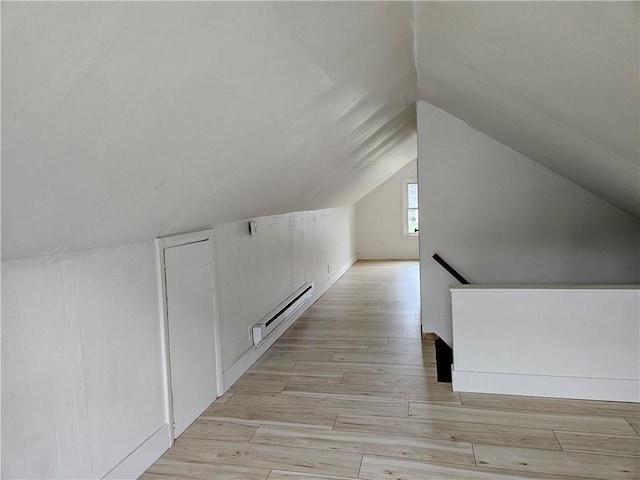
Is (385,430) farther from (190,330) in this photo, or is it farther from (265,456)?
(190,330)

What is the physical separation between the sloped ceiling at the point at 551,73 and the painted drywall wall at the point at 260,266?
6.11 feet

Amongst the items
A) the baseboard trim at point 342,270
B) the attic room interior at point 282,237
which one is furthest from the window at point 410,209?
the attic room interior at point 282,237

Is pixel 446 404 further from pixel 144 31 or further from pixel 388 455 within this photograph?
pixel 144 31

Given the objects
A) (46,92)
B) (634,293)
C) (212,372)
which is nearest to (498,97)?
(634,293)

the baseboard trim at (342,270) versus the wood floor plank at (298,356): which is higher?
the baseboard trim at (342,270)

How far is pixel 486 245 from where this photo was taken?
406 cm

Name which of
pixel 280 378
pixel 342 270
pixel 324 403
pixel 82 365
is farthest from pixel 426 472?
pixel 342 270

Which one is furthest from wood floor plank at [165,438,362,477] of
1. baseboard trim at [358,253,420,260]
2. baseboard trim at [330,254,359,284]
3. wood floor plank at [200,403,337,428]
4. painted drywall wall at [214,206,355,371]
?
baseboard trim at [358,253,420,260]

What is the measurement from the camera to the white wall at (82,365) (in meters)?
1.58

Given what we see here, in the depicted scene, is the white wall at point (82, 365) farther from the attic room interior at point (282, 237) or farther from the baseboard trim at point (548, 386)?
the baseboard trim at point (548, 386)

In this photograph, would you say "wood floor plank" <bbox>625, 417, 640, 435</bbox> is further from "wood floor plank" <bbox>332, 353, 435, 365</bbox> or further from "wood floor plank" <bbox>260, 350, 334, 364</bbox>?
"wood floor plank" <bbox>260, 350, 334, 364</bbox>

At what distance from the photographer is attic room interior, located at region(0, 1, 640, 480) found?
4.12 feet

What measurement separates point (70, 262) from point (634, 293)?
321 centimetres

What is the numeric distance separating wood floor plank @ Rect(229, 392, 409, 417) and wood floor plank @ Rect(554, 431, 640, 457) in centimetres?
89
